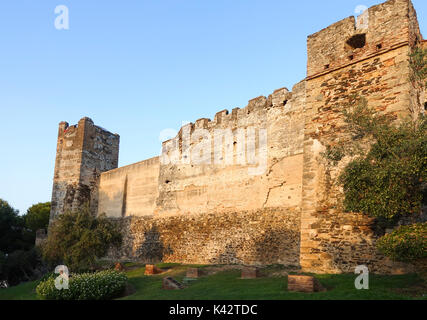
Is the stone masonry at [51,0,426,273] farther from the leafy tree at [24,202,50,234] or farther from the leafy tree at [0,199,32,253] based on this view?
the leafy tree at [24,202,50,234]

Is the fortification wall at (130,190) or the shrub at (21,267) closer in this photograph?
the fortification wall at (130,190)

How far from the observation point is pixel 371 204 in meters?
6.85

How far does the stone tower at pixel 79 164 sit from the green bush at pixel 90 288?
12.5m

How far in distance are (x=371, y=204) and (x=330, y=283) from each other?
190 cm

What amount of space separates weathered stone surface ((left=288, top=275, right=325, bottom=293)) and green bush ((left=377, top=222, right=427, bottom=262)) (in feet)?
4.65

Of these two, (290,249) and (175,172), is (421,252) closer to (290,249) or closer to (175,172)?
(290,249)

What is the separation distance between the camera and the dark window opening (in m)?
9.58

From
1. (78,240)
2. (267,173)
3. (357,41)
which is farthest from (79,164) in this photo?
(357,41)

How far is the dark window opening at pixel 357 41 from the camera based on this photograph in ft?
31.4

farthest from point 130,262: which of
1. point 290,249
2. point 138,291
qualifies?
point 290,249

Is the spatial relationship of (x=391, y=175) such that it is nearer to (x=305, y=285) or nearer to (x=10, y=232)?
(x=305, y=285)

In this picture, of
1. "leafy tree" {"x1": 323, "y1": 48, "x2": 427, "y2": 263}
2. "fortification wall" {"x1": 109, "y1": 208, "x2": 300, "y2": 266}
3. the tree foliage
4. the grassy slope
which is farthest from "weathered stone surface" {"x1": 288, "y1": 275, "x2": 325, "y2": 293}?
"fortification wall" {"x1": 109, "y1": 208, "x2": 300, "y2": 266}

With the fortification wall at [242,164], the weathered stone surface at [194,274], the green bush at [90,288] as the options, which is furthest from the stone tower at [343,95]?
the green bush at [90,288]

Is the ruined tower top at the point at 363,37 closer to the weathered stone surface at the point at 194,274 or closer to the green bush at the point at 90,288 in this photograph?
the weathered stone surface at the point at 194,274
